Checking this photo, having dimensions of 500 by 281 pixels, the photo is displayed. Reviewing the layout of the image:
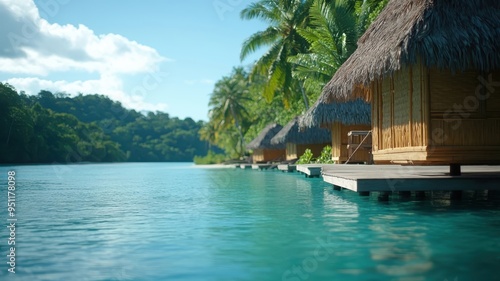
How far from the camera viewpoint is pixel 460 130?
30.5ft

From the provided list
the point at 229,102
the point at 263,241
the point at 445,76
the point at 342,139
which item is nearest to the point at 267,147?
the point at 229,102

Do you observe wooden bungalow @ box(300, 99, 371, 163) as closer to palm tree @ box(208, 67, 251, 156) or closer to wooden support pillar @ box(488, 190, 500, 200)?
wooden support pillar @ box(488, 190, 500, 200)

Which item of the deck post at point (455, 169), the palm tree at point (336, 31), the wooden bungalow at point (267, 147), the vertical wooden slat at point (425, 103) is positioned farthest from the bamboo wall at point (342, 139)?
the wooden bungalow at point (267, 147)

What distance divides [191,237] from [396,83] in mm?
5694

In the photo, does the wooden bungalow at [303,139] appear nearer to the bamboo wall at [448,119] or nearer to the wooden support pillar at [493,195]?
the wooden support pillar at [493,195]

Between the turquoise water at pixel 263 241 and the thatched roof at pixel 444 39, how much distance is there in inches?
91.3

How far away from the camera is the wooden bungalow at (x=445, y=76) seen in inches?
347

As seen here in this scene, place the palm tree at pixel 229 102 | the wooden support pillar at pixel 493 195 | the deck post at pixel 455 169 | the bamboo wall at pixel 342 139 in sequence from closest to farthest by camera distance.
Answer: the deck post at pixel 455 169, the wooden support pillar at pixel 493 195, the bamboo wall at pixel 342 139, the palm tree at pixel 229 102

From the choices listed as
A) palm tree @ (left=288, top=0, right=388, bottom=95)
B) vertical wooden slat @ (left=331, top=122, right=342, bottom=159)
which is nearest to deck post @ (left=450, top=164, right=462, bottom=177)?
vertical wooden slat @ (left=331, top=122, right=342, bottom=159)

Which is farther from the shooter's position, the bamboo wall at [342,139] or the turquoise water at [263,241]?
the bamboo wall at [342,139]

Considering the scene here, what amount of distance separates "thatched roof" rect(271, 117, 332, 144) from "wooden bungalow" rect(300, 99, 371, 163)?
25.4ft

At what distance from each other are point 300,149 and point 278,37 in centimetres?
633

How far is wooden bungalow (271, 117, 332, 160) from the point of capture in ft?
94.3

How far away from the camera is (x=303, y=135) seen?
2942 cm
